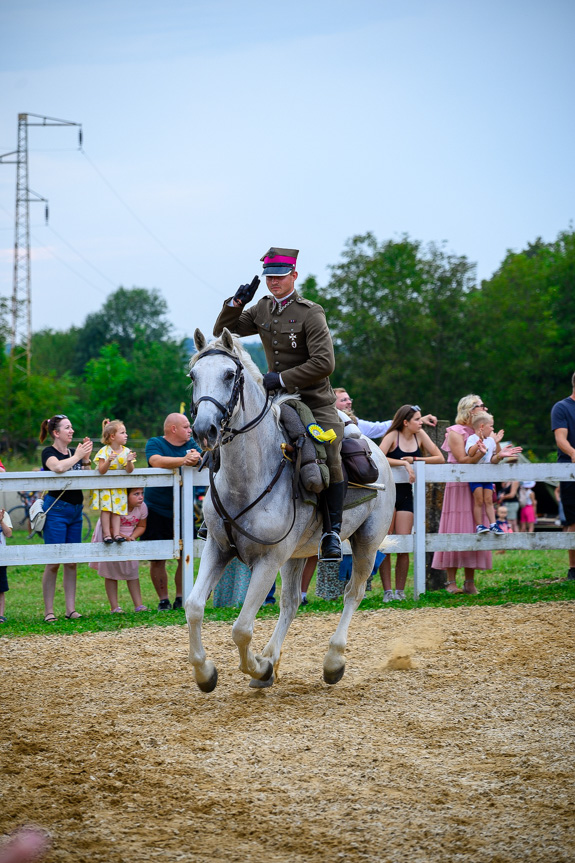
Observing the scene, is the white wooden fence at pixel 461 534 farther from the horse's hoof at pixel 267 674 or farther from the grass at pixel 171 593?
the horse's hoof at pixel 267 674

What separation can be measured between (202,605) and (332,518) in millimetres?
1434

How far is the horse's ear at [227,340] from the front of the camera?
6039 millimetres

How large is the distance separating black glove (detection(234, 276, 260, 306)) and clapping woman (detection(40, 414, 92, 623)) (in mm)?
4220

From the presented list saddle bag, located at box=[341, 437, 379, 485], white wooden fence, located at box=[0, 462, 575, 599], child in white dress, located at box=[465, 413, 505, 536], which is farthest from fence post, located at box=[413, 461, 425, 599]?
saddle bag, located at box=[341, 437, 379, 485]

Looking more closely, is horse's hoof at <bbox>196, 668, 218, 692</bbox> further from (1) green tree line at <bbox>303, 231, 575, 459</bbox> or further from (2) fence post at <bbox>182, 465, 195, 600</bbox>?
(1) green tree line at <bbox>303, 231, 575, 459</bbox>

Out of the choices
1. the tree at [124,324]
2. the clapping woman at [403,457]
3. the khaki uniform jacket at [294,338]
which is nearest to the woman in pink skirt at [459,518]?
the clapping woman at [403,457]

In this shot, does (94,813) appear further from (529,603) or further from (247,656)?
(529,603)

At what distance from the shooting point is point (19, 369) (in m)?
49.0

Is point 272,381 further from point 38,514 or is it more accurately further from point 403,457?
point 403,457

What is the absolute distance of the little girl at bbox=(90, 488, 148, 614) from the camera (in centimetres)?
1079

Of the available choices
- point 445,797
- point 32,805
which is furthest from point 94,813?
point 445,797

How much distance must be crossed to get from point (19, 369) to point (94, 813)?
154ft

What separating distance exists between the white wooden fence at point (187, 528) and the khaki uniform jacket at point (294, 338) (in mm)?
3568

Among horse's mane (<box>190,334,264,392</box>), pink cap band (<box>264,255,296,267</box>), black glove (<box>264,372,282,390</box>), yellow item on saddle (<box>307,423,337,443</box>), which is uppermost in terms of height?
pink cap band (<box>264,255,296,267</box>)
